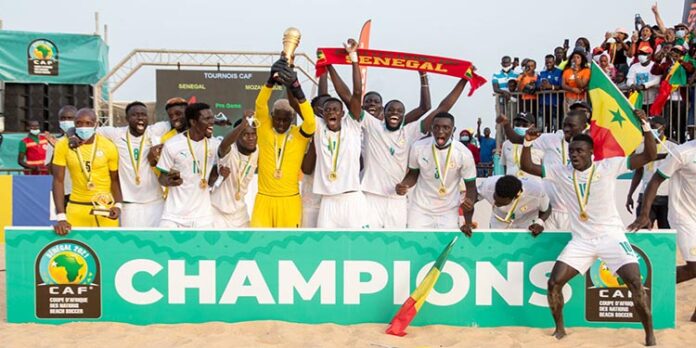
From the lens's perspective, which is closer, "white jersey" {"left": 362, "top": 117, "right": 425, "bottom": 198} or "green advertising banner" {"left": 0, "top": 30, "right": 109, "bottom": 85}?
"white jersey" {"left": 362, "top": 117, "right": 425, "bottom": 198}

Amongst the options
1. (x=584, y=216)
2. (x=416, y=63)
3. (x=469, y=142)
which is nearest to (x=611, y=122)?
(x=584, y=216)

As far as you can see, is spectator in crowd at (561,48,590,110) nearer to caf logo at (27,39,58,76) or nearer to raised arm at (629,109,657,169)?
raised arm at (629,109,657,169)

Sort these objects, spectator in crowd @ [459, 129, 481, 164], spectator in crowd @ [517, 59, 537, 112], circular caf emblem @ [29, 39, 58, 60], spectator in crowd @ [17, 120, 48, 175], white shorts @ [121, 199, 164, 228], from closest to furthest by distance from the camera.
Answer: white shorts @ [121, 199, 164, 228]
spectator in crowd @ [517, 59, 537, 112]
spectator in crowd @ [17, 120, 48, 175]
spectator in crowd @ [459, 129, 481, 164]
circular caf emblem @ [29, 39, 58, 60]

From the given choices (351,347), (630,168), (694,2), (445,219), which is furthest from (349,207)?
(694,2)

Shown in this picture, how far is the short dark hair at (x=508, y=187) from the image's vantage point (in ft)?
27.5

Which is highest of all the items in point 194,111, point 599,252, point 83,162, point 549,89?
point 549,89

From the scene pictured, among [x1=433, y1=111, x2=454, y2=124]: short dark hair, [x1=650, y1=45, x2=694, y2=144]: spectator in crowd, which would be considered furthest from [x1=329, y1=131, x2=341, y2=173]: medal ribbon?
[x1=650, y1=45, x2=694, y2=144]: spectator in crowd

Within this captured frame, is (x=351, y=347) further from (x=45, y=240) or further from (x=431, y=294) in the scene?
(x=45, y=240)

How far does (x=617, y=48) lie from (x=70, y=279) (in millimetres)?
10703

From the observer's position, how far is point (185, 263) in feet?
24.9

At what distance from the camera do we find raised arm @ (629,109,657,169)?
703 centimetres

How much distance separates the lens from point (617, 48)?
14.4m

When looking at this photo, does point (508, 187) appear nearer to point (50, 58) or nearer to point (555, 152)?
point (555, 152)

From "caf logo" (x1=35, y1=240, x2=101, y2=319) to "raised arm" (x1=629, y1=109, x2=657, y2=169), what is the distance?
5122mm
